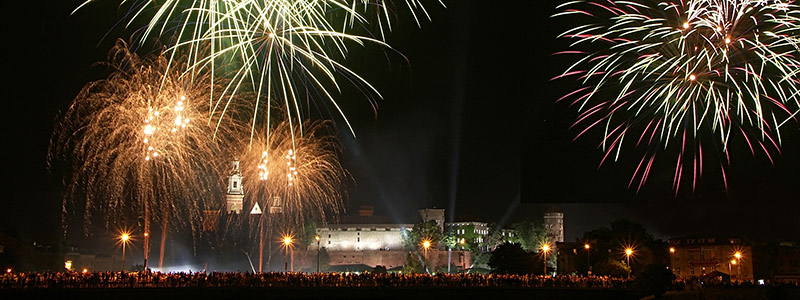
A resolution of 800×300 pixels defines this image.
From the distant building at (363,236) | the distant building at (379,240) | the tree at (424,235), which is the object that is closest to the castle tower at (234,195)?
the distant building at (379,240)

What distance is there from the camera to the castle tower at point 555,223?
405ft

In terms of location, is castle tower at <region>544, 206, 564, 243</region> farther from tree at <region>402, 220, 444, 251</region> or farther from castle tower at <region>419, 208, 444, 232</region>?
tree at <region>402, 220, 444, 251</region>

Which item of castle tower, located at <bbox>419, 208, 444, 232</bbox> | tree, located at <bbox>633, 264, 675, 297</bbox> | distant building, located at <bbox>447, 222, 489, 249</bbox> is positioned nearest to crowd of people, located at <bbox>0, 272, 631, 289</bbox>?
tree, located at <bbox>633, 264, 675, 297</bbox>

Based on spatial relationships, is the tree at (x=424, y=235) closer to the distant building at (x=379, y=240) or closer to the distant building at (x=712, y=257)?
the distant building at (x=379, y=240)

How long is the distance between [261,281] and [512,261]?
28.3 meters

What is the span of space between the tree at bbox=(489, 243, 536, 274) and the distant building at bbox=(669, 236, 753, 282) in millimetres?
11663

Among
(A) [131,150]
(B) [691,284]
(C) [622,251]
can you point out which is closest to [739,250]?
(C) [622,251]

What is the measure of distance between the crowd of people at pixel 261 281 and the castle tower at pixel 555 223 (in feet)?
275

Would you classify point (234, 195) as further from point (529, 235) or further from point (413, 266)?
point (529, 235)

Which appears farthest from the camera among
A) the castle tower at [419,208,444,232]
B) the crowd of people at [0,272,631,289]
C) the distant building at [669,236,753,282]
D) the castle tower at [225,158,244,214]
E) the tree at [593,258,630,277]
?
the castle tower at [419,208,444,232]

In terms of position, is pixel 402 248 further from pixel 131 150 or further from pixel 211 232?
pixel 131 150

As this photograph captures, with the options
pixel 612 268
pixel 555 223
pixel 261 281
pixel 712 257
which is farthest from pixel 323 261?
pixel 261 281

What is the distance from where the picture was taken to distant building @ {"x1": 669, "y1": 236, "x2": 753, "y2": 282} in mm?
59969

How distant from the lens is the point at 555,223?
124312 millimetres
